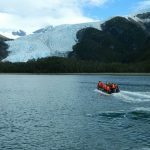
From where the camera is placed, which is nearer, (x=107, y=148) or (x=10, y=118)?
(x=107, y=148)

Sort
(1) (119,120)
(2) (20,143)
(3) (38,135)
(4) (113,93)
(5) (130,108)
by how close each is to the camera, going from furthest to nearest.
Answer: (4) (113,93), (5) (130,108), (1) (119,120), (3) (38,135), (2) (20,143)

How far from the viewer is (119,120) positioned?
5444 centimetres

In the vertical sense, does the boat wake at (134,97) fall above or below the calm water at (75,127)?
above

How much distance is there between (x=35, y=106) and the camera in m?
74.1

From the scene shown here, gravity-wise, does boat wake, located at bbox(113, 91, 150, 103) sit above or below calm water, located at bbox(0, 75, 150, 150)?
above

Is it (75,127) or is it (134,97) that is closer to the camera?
(75,127)

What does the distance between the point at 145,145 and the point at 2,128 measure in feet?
55.2

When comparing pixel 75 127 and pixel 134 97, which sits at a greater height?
pixel 134 97

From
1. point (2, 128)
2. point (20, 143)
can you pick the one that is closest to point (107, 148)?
point (20, 143)

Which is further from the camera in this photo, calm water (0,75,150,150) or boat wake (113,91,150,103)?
boat wake (113,91,150,103)

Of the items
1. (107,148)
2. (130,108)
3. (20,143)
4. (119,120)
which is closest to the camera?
(107,148)

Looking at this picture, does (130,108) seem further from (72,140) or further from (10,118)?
(72,140)

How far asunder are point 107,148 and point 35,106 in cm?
3621

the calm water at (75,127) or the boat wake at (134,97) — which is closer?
the calm water at (75,127)
